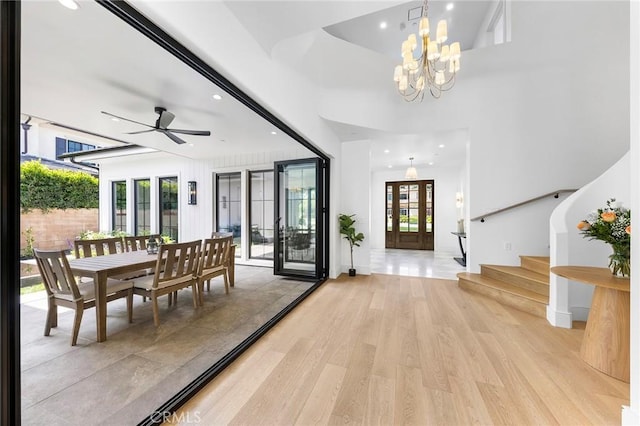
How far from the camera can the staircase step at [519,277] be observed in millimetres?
3223

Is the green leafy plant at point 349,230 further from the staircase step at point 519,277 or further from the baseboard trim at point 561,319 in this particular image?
the baseboard trim at point 561,319

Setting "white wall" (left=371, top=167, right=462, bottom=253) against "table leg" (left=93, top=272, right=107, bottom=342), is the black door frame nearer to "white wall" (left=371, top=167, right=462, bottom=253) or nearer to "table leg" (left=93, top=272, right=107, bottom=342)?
"table leg" (left=93, top=272, right=107, bottom=342)

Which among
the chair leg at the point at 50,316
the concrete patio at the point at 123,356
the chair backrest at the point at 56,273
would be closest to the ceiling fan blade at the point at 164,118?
the chair backrest at the point at 56,273

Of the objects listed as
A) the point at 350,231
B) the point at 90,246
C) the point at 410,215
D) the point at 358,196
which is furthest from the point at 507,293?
the point at 90,246

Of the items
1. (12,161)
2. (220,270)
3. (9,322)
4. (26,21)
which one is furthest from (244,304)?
(26,21)

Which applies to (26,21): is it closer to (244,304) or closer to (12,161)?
(12,161)

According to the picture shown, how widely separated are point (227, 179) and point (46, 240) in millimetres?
3951

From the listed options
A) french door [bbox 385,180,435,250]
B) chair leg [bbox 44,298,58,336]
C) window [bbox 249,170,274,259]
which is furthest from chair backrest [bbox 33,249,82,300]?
french door [bbox 385,180,435,250]

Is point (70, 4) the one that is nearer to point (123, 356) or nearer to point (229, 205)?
point (123, 356)

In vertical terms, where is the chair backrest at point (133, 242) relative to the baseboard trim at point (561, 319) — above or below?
above

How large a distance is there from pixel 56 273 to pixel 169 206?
15.3 feet

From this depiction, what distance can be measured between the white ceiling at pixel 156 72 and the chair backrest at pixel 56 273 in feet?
5.89

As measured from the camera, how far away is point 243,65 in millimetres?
2049

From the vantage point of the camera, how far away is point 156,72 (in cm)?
255
